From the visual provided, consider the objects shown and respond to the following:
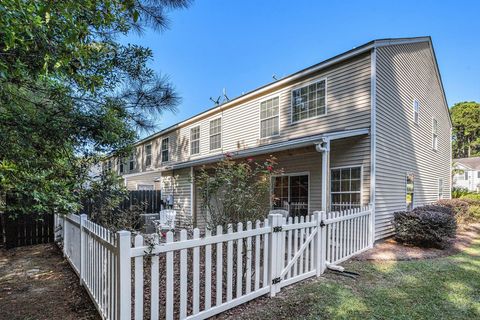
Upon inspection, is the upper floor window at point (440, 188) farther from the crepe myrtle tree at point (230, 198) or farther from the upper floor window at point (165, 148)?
the upper floor window at point (165, 148)

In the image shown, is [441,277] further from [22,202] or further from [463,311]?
[22,202]

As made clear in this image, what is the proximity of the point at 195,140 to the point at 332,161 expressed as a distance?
8664 millimetres

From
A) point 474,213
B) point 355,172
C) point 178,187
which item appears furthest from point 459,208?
point 178,187

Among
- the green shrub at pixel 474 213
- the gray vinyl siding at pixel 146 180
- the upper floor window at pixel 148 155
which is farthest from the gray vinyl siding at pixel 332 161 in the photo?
the upper floor window at pixel 148 155

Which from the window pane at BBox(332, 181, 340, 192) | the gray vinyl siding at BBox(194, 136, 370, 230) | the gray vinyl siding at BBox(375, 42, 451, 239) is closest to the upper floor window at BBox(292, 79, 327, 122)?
the gray vinyl siding at BBox(194, 136, 370, 230)

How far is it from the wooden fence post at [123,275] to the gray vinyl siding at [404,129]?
7.18 metres

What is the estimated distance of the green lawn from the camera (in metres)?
3.58

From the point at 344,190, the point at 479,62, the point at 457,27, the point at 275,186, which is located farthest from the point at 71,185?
the point at 479,62

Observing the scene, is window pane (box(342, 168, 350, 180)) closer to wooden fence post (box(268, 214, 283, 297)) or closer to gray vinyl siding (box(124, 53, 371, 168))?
gray vinyl siding (box(124, 53, 371, 168))

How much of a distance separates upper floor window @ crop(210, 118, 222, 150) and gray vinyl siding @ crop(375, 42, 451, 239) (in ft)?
24.6

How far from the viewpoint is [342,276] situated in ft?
16.7

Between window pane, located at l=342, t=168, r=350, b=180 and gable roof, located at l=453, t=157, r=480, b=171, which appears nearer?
window pane, located at l=342, t=168, r=350, b=180

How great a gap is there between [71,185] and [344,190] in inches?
290

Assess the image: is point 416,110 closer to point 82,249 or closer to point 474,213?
point 474,213
